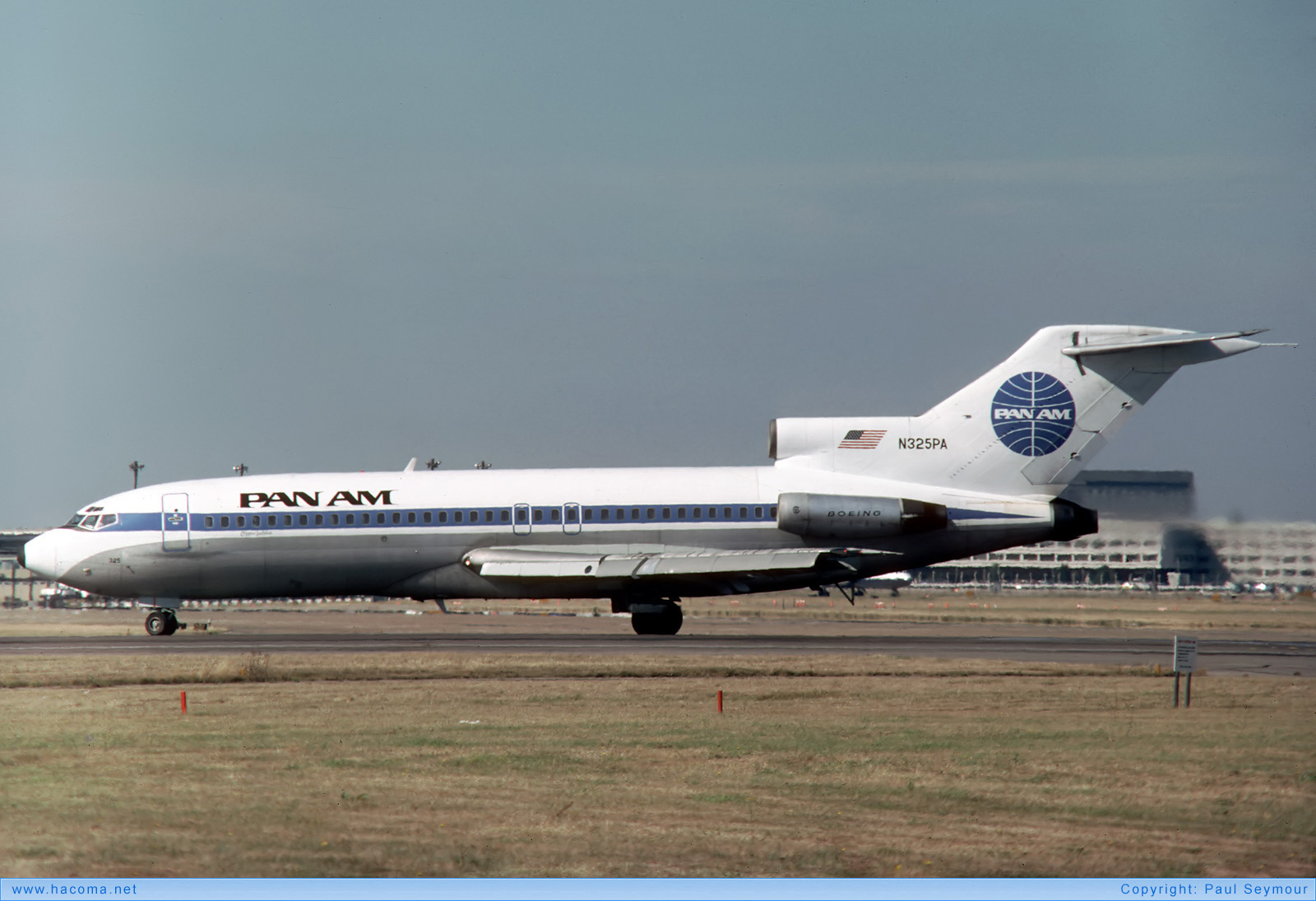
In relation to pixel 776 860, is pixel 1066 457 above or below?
above

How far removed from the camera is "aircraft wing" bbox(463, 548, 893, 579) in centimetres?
3312

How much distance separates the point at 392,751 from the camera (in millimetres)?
15664

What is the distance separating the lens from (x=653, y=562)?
110ft

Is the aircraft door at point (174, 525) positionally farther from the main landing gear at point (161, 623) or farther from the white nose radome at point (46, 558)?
the white nose radome at point (46, 558)

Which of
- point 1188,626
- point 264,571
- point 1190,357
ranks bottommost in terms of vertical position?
point 1188,626

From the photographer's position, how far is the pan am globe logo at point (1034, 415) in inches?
1414

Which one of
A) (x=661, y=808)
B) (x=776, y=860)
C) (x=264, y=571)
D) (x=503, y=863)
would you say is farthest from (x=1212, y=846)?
(x=264, y=571)

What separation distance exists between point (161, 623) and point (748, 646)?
16816 mm

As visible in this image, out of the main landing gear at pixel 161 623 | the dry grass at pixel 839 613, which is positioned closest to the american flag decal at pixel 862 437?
the dry grass at pixel 839 613

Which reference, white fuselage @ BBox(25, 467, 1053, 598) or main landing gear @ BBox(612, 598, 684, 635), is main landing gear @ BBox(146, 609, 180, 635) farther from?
main landing gear @ BBox(612, 598, 684, 635)

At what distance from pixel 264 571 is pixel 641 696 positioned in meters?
18.1

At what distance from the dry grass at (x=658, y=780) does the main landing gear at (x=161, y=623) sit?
14605 mm

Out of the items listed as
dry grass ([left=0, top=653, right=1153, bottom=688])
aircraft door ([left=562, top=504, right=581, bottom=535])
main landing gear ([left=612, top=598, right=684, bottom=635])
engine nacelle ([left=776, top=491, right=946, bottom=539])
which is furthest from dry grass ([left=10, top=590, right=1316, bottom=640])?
dry grass ([left=0, top=653, right=1153, bottom=688])

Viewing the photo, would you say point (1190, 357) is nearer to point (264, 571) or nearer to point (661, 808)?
point (264, 571)
